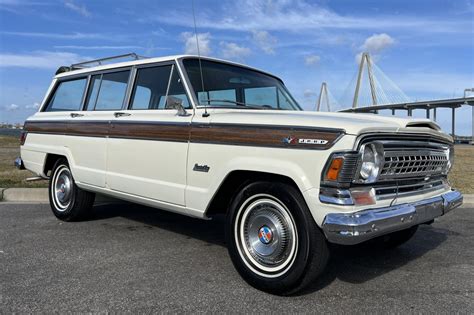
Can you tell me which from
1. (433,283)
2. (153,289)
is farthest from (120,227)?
(433,283)

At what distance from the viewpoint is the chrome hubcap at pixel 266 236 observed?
3.36 m

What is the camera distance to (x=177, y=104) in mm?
4160

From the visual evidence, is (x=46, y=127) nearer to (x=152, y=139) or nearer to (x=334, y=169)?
(x=152, y=139)

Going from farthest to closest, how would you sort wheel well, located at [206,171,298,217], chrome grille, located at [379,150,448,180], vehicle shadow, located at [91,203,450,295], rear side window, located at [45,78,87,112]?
1. rear side window, located at [45,78,87,112]
2. vehicle shadow, located at [91,203,450,295]
3. wheel well, located at [206,171,298,217]
4. chrome grille, located at [379,150,448,180]

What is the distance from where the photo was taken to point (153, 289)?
3418 millimetres

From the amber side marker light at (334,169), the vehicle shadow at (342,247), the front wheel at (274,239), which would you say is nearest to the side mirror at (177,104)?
the front wheel at (274,239)

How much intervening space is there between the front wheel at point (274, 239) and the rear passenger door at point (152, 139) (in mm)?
753

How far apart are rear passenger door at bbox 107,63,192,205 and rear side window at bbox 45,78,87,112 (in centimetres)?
118

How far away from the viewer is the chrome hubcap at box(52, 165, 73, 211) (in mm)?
5840

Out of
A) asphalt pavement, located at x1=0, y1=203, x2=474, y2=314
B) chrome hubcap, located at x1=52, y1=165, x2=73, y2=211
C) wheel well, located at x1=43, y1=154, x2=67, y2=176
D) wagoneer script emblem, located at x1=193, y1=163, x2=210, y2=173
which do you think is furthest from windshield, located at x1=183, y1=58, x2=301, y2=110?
wheel well, located at x1=43, y1=154, x2=67, y2=176

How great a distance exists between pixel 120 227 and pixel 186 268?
1.89 meters

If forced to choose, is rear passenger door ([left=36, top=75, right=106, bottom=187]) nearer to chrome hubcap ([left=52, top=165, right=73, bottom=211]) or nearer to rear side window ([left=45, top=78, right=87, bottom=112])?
rear side window ([left=45, top=78, right=87, bottom=112])

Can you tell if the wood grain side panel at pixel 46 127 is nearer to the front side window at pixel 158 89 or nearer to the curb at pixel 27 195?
A: the curb at pixel 27 195

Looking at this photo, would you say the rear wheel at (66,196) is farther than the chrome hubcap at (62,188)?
No
